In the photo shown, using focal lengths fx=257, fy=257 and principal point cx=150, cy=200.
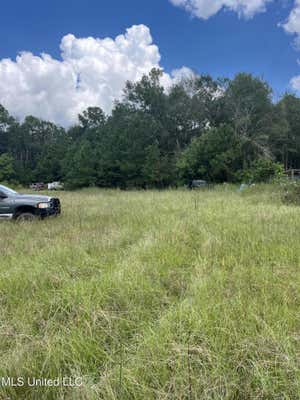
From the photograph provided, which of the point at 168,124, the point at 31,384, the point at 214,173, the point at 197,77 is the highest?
the point at 197,77

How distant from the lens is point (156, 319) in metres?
2.47

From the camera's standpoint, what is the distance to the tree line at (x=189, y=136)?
83.0 ft

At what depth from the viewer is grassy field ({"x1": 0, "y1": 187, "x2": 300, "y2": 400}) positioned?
172cm

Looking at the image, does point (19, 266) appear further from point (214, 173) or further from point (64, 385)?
point (214, 173)

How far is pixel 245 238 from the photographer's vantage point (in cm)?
470

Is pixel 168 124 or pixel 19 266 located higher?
pixel 168 124

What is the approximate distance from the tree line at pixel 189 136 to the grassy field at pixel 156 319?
21002 mm

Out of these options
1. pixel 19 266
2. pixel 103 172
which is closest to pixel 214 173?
pixel 103 172

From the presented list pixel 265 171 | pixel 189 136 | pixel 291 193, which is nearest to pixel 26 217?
pixel 291 193

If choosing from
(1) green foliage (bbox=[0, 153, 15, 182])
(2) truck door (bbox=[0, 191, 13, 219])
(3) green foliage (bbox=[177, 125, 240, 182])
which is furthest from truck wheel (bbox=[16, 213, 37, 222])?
(1) green foliage (bbox=[0, 153, 15, 182])

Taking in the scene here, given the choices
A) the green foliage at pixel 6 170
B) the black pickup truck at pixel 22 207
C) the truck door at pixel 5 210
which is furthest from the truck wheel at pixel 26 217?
the green foliage at pixel 6 170

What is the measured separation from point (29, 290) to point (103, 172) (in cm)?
2904

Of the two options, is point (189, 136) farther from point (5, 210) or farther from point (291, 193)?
point (5, 210)

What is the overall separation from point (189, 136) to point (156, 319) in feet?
116
